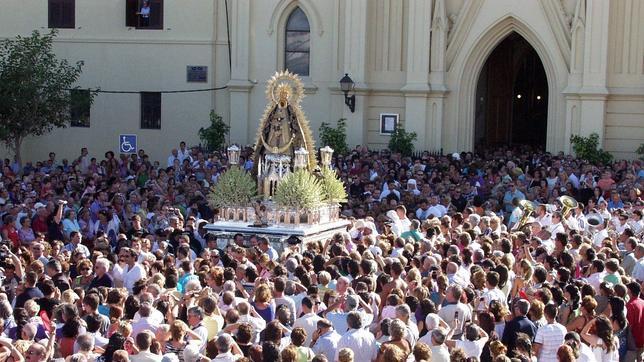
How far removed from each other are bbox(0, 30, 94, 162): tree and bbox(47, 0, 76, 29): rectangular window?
1843 millimetres

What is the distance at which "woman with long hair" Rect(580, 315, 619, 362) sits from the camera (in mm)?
10883

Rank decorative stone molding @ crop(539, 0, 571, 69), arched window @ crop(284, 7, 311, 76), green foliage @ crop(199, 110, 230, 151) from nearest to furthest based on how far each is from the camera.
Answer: decorative stone molding @ crop(539, 0, 571, 69) → green foliage @ crop(199, 110, 230, 151) → arched window @ crop(284, 7, 311, 76)

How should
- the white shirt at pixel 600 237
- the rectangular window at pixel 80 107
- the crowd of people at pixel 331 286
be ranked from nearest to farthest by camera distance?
the crowd of people at pixel 331 286 → the white shirt at pixel 600 237 → the rectangular window at pixel 80 107

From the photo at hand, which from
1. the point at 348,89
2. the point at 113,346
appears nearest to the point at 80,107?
the point at 348,89

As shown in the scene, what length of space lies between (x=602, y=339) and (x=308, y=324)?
9.48 ft

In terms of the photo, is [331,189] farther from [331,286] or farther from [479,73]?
[479,73]

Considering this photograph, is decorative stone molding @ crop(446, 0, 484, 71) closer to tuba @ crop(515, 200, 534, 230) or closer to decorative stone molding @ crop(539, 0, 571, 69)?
decorative stone molding @ crop(539, 0, 571, 69)

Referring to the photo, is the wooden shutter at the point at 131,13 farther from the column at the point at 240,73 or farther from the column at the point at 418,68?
the column at the point at 418,68

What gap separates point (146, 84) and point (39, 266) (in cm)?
2159

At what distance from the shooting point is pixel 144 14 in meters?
34.0

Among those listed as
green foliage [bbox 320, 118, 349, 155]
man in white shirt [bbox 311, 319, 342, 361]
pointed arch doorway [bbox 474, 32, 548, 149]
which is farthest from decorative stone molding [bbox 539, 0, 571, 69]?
man in white shirt [bbox 311, 319, 342, 361]

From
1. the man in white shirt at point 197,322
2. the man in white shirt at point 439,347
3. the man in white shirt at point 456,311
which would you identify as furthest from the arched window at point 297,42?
the man in white shirt at point 439,347

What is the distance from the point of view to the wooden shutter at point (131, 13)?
34.0 m

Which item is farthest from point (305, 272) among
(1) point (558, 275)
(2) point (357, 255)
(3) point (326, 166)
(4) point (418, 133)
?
(4) point (418, 133)
